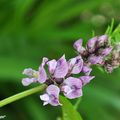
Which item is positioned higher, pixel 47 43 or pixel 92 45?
pixel 47 43

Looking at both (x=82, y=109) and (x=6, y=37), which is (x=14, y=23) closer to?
(x=6, y=37)

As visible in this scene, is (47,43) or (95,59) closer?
(95,59)

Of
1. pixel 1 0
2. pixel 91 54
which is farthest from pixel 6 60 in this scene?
pixel 91 54

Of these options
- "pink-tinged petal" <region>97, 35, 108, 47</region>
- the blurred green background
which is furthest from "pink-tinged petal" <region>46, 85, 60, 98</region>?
the blurred green background

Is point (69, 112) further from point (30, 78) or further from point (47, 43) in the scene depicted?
point (47, 43)

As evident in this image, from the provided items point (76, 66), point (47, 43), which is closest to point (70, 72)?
point (76, 66)

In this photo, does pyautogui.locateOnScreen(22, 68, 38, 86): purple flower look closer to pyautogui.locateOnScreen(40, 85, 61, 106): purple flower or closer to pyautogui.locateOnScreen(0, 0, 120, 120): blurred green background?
pyautogui.locateOnScreen(40, 85, 61, 106): purple flower

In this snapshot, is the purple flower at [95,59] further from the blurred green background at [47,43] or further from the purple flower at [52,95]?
the blurred green background at [47,43]
